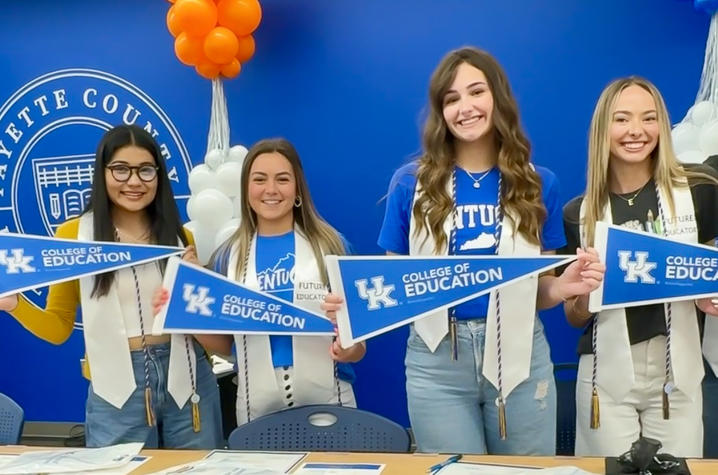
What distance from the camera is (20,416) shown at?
7.34 ft

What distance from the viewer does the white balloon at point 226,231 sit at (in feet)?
9.97

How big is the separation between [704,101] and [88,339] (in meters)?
2.65

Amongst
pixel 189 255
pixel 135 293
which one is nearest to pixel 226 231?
pixel 189 255

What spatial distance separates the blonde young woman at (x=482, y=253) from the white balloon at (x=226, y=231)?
3.88 ft

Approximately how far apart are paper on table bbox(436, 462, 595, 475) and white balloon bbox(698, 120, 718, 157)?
1641mm

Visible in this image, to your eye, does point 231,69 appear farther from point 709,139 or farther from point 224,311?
point 709,139

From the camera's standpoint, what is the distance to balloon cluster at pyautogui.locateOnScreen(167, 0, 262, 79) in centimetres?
312

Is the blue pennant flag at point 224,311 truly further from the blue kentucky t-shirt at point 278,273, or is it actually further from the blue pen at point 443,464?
the blue pen at point 443,464

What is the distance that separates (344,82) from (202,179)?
3.10 feet

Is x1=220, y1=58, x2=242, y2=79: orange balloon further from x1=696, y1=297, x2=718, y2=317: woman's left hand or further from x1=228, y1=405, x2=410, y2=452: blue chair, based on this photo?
x1=696, y1=297, x2=718, y2=317: woman's left hand

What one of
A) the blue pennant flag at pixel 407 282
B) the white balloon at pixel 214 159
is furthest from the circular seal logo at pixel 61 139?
the blue pennant flag at pixel 407 282

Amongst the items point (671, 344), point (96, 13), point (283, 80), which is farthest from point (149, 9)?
point (671, 344)

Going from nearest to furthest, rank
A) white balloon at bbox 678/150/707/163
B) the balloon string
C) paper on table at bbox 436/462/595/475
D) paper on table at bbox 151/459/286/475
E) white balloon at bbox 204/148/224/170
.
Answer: paper on table at bbox 436/462/595/475
paper on table at bbox 151/459/286/475
white balloon at bbox 678/150/707/163
white balloon at bbox 204/148/224/170
the balloon string

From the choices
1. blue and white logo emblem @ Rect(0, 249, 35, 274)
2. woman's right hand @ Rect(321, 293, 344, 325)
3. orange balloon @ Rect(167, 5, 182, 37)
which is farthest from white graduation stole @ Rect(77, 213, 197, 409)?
orange balloon @ Rect(167, 5, 182, 37)
